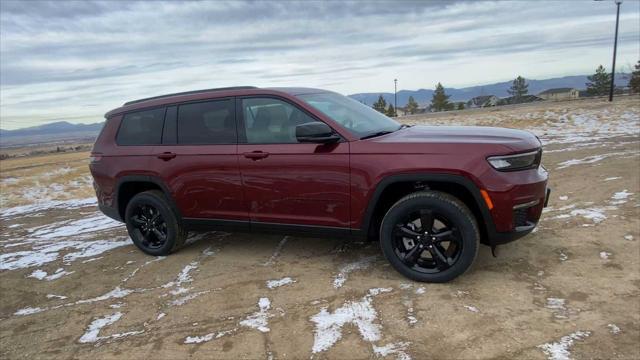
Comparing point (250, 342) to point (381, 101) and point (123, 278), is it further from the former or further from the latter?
point (381, 101)

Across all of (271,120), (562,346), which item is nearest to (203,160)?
(271,120)

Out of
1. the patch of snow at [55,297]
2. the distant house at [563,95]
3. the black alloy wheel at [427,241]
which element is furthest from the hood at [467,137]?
the distant house at [563,95]

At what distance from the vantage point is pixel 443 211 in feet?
12.2

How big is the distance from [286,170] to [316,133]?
1.77 ft

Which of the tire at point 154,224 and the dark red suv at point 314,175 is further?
the tire at point 154,224

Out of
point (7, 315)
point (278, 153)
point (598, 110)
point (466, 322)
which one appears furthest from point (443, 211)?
point (598, 110)

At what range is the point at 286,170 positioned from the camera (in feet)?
14.0

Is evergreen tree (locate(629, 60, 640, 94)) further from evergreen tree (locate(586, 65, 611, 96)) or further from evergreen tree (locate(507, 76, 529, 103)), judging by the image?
evergreen tree (locate(507, 76, 529, 103))

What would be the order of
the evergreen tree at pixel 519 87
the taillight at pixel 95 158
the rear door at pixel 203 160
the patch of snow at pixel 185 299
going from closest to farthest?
the patch of snow at pixel 185 299 < the rear door at pixel 203 160 < the taillight at pixel 95 158 < the evergreen tree at pixel 519 87

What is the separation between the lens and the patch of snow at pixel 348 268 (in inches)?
160

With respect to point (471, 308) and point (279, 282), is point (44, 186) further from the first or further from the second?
point (471, 308)

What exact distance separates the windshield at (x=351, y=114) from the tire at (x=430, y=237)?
32.3 inches

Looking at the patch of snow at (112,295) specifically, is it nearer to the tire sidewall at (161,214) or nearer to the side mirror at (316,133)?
the tire sidewall at (161,214)

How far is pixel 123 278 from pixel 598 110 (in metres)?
22.0
